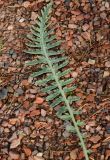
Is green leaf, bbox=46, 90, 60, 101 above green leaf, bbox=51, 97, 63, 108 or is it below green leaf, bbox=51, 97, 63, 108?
above

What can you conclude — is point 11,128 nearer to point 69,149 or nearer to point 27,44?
point 69,149

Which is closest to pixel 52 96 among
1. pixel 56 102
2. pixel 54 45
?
pixel 56 102

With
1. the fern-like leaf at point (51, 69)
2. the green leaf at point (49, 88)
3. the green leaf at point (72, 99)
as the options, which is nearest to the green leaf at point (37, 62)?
the fern-like leaf at point (51, 69)

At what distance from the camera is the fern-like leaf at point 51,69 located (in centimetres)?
215

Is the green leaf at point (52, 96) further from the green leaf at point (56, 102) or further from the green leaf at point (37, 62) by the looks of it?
the green leaf at point (37, 62)

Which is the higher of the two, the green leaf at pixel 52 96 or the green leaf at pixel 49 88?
the green leaf at pixel 49 88

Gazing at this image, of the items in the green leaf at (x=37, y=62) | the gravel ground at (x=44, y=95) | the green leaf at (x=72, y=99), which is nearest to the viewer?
the gravel ground at (x=44, y=95)

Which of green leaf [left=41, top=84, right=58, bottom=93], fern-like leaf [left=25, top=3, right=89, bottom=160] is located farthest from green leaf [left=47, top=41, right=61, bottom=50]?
green leaf [left=41, top=84, right=58, bottom=93]

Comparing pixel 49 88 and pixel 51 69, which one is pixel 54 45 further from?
pixel 49 88

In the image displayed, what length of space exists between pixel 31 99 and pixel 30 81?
12 cm

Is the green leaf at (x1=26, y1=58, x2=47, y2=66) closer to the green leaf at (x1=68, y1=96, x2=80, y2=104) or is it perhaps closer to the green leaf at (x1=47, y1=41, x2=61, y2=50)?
the green leaf at (x1=47, y1=41, x2=61, y2=50)

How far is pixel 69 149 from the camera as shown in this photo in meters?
2.04

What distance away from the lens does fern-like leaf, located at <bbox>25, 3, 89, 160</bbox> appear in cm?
215

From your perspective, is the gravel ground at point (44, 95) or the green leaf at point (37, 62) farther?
the green leaf at point (37, 62)
